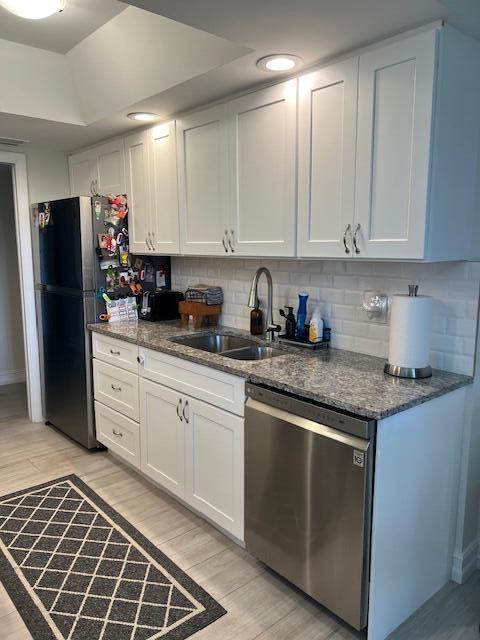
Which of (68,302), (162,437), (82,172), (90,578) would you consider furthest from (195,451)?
(82,172)

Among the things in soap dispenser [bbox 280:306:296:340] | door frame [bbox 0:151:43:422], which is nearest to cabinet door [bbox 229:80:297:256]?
soap dispenser [bbox 280:306:296:340]

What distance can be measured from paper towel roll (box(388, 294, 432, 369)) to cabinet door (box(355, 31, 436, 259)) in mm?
208

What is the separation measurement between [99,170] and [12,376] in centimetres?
275

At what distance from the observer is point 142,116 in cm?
292

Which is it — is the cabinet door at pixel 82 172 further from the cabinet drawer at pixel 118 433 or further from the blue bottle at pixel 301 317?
the blue bottle at pixel 301 317

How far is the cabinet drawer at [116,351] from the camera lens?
289 centimetres

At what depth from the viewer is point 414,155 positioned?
1.79m

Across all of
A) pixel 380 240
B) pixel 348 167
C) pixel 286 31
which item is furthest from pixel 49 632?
pixel 286 31

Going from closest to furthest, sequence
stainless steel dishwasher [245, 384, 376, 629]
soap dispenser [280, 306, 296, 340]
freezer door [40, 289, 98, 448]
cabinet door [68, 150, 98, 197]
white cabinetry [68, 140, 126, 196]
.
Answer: stainless steel dishwasher [245, 384, 376, 629] → soap dispenser [280, 306, 296, 340] → freezer door [40, 289, 98, 448] → white cabinetry [68, 140, 126, 196] → cabinet door [68, 150, 98, 197]

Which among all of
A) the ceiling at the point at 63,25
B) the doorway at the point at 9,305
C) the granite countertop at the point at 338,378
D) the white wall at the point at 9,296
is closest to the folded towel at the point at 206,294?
the granite countertop at the point at 338,378

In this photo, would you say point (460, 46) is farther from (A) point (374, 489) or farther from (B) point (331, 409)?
(A) point (374, 489)

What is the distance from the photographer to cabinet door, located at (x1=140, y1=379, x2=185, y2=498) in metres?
2.57

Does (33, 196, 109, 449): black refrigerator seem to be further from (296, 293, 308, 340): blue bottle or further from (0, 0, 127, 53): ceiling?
(296, 293, 308, 340): blue bottle

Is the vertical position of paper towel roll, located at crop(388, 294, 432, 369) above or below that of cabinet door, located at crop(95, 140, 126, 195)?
below
